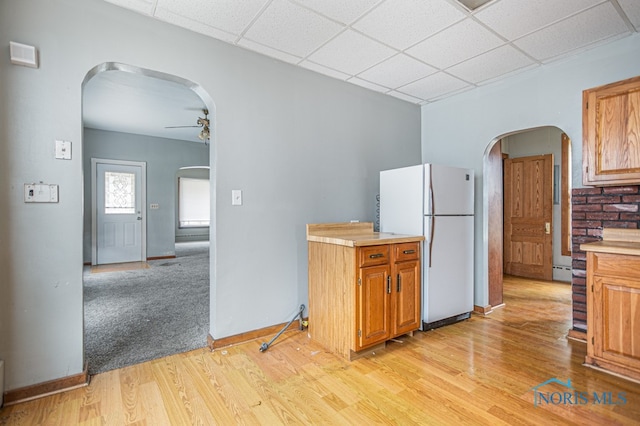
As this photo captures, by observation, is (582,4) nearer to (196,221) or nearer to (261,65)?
(261,65)

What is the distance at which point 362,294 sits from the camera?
2.44 m

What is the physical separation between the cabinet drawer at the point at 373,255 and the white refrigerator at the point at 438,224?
62 centimetres

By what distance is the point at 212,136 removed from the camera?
2721mm

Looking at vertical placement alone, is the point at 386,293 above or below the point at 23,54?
below

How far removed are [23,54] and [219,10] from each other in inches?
49.2

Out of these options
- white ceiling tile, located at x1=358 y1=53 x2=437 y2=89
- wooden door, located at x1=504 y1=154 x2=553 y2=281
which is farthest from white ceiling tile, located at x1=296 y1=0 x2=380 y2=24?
wooden door, located at x1=504 y1=154 x2=553 y2=281

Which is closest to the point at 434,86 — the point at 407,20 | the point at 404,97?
the point at 404,97

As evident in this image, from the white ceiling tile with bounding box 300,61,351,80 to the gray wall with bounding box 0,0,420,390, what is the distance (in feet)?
0.24

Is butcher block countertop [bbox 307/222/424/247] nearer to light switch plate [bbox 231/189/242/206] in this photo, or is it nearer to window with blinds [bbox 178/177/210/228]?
light switch plate [bbox 231/189/242/206]

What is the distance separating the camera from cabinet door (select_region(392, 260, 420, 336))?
8.93 ft

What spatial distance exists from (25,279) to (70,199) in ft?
1.80

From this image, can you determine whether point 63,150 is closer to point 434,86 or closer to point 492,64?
point 434,86

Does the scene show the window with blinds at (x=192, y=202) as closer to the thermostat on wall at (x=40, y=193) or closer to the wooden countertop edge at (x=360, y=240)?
the thermostat on wall at (x=40, y=193)

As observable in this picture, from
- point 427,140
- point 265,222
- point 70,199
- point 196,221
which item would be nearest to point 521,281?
point 427,140
